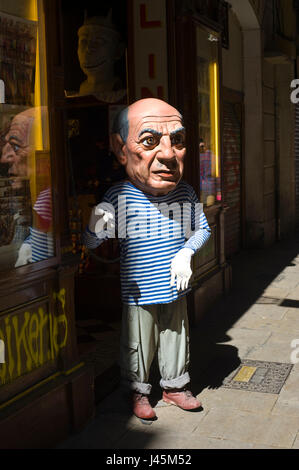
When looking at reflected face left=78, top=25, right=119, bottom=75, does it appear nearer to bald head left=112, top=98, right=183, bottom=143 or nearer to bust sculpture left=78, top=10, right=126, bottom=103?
bust sculpture left=78, top=10, right=126, bottom=103

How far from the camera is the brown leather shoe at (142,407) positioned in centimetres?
413

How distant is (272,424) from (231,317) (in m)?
2.63

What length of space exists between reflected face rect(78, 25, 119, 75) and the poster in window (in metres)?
2.58

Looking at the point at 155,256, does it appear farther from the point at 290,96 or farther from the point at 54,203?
the point at 290,96

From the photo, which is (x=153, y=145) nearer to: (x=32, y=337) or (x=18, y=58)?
(x=18, y=58)

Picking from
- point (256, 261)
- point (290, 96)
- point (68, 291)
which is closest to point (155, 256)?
point (68, 291)

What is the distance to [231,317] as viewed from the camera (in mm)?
6652

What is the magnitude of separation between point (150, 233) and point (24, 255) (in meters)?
0.82

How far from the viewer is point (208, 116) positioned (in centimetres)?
718

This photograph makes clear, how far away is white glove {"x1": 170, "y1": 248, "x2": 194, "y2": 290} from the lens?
3939 mm

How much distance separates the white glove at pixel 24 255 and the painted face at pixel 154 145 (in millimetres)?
833

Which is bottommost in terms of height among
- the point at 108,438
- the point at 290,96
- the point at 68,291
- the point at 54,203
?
the point at 108,438

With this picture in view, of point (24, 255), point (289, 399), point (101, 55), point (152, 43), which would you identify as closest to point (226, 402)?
point (289, 399)

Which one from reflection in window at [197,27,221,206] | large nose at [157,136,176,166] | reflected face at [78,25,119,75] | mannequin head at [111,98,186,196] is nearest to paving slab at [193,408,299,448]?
mannequin head at [111,98,186,196]
